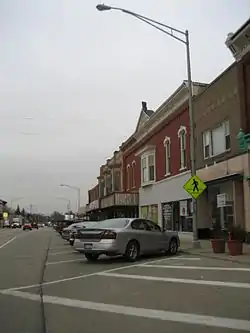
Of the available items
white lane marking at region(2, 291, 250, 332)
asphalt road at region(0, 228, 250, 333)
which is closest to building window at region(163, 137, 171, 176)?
asphalt road at region(0, 228, 250, 333)

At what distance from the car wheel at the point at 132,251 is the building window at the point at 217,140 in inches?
349

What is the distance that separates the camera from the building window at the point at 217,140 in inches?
940

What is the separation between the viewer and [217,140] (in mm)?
25016

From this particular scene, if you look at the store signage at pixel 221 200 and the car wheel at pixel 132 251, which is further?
the store signage at pixel 221 200

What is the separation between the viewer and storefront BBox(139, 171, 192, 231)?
2928 cm

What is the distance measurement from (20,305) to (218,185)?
1779cm

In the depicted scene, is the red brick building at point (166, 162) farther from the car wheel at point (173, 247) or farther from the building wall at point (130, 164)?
the car wheel at point (173, 247)

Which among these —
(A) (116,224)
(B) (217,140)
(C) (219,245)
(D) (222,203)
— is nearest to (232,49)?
(B) (217,140)

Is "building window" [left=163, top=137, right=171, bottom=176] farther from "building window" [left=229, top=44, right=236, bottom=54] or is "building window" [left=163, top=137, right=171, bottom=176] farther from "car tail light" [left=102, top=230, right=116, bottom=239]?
"car tail light" [left=102, top=230, right=116, bottom=239]

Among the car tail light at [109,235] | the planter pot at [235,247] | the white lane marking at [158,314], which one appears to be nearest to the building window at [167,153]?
the planter pot at [235,247]

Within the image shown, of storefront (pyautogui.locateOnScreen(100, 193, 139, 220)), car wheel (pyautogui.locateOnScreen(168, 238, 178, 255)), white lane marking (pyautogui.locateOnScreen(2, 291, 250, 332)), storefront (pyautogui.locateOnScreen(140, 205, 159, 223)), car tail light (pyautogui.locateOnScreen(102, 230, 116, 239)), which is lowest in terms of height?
white lane marking (pyautogui.locateOnScreen(2, 291, 250, 332))

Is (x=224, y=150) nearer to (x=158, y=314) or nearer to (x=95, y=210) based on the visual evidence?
(x=158, y=314)

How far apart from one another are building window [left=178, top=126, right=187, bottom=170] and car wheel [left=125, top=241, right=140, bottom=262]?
13.1 m

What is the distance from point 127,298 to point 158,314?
1.62m
